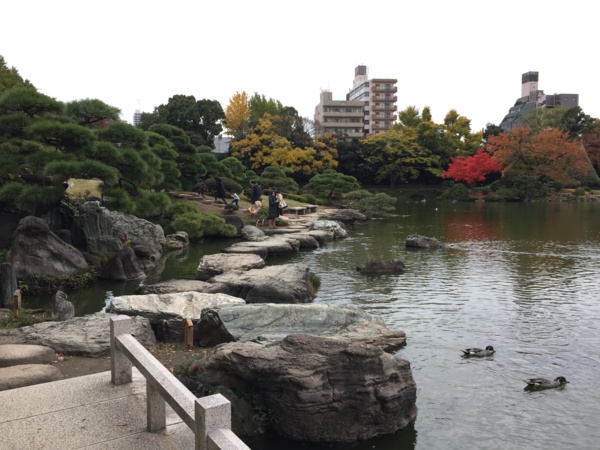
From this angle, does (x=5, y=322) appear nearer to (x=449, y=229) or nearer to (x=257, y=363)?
(x=257, y=363)

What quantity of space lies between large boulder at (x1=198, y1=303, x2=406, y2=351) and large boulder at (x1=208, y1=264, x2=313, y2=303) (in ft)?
6.33

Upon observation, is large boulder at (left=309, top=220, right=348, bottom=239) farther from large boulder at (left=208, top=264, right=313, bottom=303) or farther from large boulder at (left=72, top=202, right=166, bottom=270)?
large boulder at (left=208, top=264, right=313, bottom=303)

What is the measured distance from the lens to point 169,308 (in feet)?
24.8

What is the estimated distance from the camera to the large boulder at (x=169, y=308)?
23.8ft

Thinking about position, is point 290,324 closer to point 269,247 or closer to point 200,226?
point 269,247

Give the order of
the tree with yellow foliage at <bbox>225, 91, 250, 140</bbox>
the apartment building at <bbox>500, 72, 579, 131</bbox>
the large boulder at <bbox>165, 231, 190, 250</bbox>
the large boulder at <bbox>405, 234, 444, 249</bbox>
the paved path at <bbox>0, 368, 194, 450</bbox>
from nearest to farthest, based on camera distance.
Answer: the paved path at <bbox>0, 368, 194, 450</bbox> → the large boulder at <bbox>405, 234, 444, 249</bbox> → the large boulder at <bbox>165, 231, 190, 250</bbox> → the tree with yellow foliage at <bbox>225, 91, 250, 140</bbox> → the apartment building at <bbox>500, 72, 579, 131</bbox>

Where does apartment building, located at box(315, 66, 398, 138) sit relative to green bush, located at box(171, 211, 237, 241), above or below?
above

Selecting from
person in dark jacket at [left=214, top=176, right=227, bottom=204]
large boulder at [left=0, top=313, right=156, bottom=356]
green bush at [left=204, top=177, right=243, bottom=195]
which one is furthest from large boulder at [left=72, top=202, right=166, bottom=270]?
green bush at [left=204, top=177, right=243, bottom=195]

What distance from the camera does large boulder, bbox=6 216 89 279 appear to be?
34.3 feet

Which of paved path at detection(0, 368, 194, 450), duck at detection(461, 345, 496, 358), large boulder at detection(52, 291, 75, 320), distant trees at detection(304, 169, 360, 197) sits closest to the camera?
paved path at detection(0, 368, 194, 450)

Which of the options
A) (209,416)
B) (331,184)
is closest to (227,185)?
(331,184)

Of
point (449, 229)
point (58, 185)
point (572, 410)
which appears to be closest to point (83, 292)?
point (58, 185)

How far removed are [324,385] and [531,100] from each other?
91.9 meters

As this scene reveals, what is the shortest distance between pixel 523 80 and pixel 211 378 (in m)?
100
